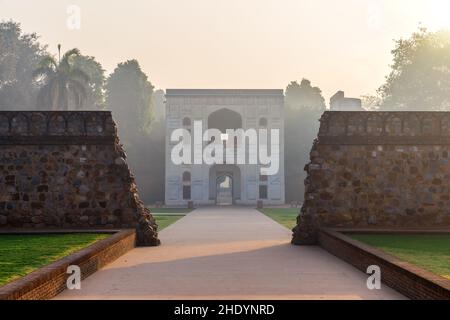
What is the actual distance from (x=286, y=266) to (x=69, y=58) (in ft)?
94.3

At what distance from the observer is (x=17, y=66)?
5803cm

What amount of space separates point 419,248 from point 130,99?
137 ft

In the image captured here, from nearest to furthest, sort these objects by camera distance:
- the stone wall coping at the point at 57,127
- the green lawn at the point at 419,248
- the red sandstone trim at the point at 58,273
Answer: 1. the red sandstone trim at the point at 58,273
2. the green lawn at the point at 419,248
3. the stone wall coping at the point at 57,127

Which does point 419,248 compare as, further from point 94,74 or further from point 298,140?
point 94,74

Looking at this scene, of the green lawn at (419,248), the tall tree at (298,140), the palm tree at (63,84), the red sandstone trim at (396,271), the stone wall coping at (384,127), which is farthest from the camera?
the tall tree at (298,140)

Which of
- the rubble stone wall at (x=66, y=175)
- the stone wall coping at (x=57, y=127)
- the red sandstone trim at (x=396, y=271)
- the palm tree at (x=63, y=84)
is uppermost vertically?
the palm tree at (x=63, y=84)

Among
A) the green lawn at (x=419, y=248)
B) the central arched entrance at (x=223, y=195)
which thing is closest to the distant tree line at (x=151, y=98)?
the central arched entrance at (x=223, y=195)

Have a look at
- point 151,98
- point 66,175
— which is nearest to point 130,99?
point 151,98

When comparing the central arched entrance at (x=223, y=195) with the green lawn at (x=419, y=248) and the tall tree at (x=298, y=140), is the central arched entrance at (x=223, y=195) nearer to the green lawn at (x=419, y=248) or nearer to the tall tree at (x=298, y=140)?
the tall tree at (x=298, y=140)

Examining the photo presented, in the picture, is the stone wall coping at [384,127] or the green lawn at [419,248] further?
the stone wall coping at [384,127]

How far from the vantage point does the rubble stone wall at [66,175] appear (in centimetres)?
1463

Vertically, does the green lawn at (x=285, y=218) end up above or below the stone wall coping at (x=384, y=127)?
below

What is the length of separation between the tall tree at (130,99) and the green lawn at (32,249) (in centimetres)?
3689

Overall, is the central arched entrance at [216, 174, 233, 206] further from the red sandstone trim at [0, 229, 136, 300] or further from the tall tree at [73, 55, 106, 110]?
the red sandstone trim at [0, 229, 136, 300]
